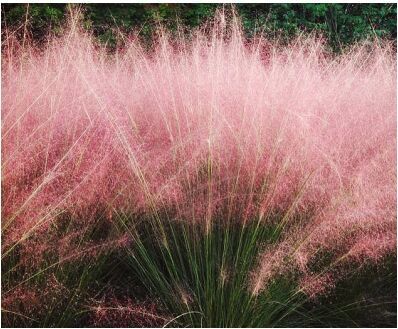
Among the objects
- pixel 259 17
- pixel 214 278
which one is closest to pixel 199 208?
pixel 214 278

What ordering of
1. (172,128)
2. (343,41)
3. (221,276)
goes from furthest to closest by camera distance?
(343,41)
(172,128)
(221,276)

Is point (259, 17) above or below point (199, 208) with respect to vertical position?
below

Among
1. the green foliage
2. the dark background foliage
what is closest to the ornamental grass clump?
the green foliage

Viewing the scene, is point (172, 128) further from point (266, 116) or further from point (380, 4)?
point (380, 4)

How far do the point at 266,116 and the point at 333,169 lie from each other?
408mm

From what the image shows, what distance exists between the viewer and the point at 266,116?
7.14 ft

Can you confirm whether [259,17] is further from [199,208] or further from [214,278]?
[214,278]

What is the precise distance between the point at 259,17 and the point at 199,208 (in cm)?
523

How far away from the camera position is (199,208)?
6.19 feet

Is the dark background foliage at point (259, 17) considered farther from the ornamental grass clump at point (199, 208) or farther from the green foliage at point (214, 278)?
the green foliage at point (214, 278)

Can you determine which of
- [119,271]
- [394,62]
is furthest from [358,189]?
[394,62]

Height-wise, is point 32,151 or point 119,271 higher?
point 32,151

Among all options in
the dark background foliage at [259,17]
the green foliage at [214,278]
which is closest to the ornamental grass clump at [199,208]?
the green foliage at [214,278]

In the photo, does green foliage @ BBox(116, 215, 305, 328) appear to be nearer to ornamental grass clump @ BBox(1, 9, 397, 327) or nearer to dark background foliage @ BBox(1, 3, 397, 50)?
ornamental grass clump @ BBox(1, 9, 397, 327)
